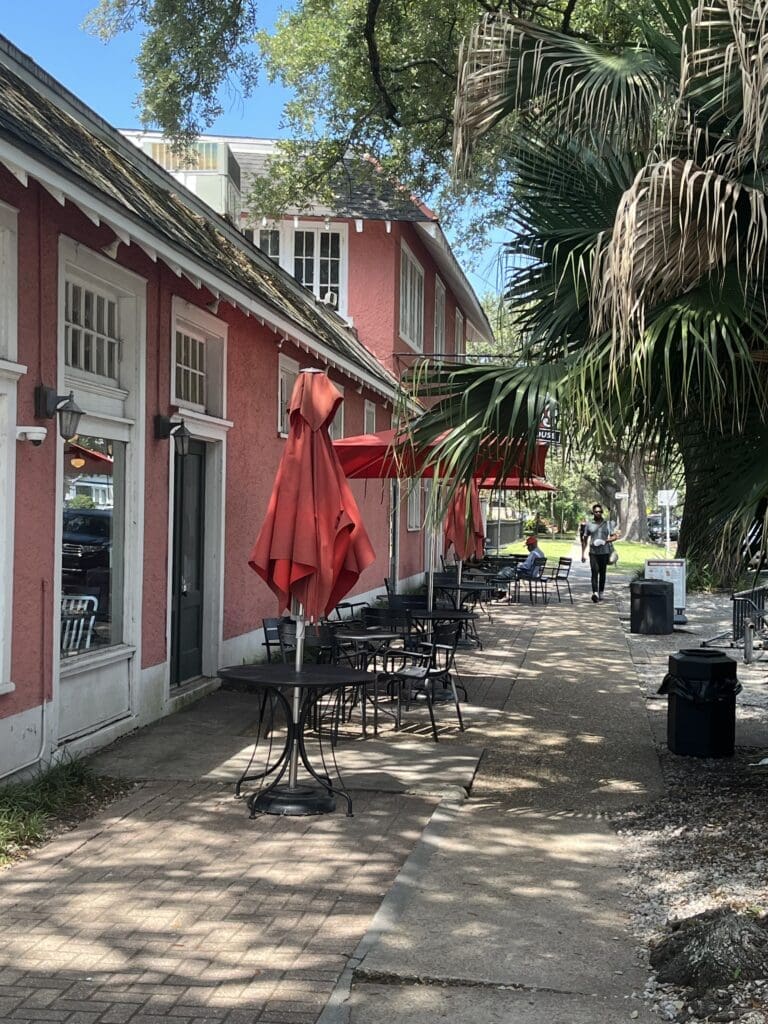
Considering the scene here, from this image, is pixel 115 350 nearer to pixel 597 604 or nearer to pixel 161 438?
pixel 161 438

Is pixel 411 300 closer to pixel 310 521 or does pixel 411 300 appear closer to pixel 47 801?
pixel 310 521

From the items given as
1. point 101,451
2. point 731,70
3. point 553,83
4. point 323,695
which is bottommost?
point 323,695

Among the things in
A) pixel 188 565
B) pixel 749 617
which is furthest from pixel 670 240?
pixel 749 617

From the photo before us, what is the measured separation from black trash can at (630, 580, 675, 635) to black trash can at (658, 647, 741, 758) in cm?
835

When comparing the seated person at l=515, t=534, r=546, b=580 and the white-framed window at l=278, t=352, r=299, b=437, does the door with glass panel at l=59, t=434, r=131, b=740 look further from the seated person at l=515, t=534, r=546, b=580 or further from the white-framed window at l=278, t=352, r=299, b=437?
the seated person at l=515, t=534, r=546, b=580

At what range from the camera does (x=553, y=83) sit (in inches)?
260

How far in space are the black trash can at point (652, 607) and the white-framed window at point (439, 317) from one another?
10660 mm

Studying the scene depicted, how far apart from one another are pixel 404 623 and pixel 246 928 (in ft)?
20.7

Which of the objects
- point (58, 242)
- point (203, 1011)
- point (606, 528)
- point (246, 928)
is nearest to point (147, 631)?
point (58, 242)

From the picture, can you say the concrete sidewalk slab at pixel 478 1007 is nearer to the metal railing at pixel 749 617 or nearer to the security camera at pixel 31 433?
the security camera at pixel 31 433

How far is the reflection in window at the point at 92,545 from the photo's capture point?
768cm

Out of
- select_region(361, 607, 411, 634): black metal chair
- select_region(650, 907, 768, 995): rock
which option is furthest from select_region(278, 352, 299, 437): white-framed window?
select_region(650, 907, 768, 995): rock

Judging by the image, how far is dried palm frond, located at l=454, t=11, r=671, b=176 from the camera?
6.30 metres

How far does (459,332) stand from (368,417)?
13474 mm
